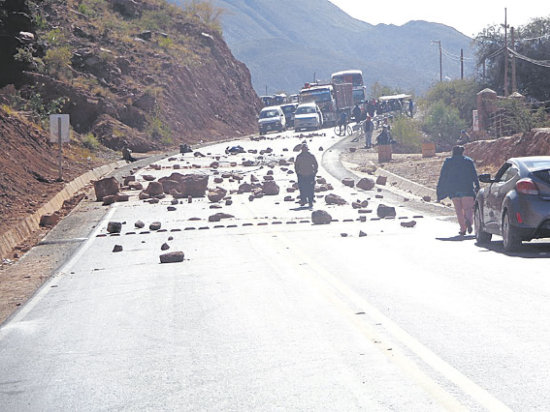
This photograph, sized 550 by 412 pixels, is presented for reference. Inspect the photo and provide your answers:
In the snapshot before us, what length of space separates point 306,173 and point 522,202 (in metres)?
12.6

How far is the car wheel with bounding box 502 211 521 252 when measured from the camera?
1512 cm

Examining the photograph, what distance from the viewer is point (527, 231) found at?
14898 mm

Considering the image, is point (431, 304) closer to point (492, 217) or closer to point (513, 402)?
point (513, 402)

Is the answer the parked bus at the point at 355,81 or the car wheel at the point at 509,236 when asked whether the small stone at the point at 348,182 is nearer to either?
the car wheel at the point at 509,236

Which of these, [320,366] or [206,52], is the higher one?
[206,52]

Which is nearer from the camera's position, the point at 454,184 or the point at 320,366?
the point at 320,366

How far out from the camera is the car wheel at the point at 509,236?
49.6ft

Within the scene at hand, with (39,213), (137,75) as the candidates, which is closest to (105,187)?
(39,213)

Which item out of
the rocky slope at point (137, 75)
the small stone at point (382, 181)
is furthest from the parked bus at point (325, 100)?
the small stone at point (382, 181)

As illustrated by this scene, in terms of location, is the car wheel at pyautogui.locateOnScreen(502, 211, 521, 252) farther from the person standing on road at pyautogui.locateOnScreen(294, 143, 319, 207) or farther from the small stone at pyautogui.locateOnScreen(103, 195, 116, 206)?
the small stone at pyautogui.locateOnScreen(103, 195, 116, 206)

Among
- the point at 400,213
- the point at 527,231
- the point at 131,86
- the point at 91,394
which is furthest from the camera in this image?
the point at 131,86

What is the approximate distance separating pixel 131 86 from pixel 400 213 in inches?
1748

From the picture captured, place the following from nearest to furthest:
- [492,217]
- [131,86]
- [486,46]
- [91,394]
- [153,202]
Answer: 1. [91,394]
2. [492,217]
3. [153,202]
4. [131,86]
5. [486,46]

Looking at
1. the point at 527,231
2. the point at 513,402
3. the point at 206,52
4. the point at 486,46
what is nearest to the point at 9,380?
the point at 513,402
